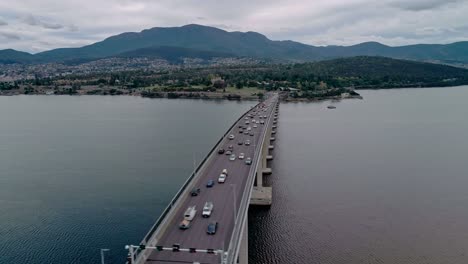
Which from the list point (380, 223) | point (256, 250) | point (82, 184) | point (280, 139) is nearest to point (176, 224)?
point (256, 250)

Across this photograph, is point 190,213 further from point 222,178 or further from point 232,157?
point 232,157

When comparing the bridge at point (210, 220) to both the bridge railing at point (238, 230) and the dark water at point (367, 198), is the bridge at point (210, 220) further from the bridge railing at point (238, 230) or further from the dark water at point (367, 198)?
the dark water at point (367, 198)

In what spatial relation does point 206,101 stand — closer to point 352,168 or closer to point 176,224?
point 352,168

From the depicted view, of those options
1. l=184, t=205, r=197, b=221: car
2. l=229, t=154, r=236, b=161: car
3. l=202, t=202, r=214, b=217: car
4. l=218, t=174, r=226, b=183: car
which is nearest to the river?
l=229, t=154, r=236, b=161: car

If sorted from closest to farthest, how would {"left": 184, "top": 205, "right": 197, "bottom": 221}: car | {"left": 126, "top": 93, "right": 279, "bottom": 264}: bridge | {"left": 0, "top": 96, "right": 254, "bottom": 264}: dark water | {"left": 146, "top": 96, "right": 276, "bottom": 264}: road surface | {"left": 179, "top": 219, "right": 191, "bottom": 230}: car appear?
{"left": 126, "top": 93, "right": 279, "bottom": 264}: bridge → {"left": 146, "top": 96, "right": 276, "bottom": 264}: road surface → {"left": 179, "top": 219, "right": 191, "bottom": 230}: car → {"left": 184, "top": 205, "right": 197, "bottom": 221}: car → {"left": 0, "top": 96, "right": 254, "bottom": 264}: dark water

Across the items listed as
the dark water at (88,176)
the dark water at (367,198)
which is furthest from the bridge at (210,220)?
the dark water at (88,176)

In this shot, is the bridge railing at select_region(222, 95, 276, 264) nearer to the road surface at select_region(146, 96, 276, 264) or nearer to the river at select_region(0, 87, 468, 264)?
the road surface at select_region(146, 96, 276, 264)
